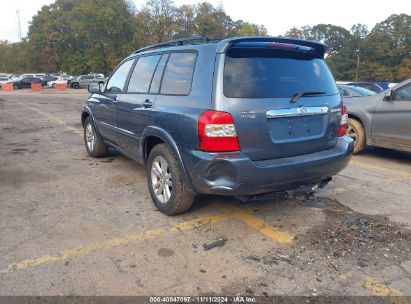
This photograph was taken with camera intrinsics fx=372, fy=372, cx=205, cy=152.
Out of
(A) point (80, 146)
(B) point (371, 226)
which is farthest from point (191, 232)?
(A) point (80, 146)

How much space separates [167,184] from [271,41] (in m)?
1.83

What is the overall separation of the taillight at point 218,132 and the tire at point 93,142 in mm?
3553

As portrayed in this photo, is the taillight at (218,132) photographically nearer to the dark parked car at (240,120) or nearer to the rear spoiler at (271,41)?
the dark parked car at (240,120)

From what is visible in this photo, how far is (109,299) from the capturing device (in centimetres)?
270

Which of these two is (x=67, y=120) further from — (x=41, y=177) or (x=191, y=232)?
(x=191, y=232)

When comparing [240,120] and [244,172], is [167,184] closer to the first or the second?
[244,172]

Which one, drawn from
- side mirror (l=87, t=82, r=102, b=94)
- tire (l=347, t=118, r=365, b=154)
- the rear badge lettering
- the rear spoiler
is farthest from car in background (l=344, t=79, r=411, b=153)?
side mirror (l=87, t=82, r=102, b=94)

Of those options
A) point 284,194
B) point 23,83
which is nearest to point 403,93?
point 284,194

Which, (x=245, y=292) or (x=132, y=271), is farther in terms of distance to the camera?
(x=132, y=271)

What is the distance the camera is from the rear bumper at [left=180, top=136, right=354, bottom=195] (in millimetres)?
3311

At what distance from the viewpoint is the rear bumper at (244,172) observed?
3311 millimetres

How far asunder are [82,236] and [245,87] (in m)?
2.12

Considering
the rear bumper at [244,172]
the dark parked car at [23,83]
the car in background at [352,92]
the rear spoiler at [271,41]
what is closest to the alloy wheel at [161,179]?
the rear bumper at [244,172]

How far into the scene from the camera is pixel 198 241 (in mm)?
3559
